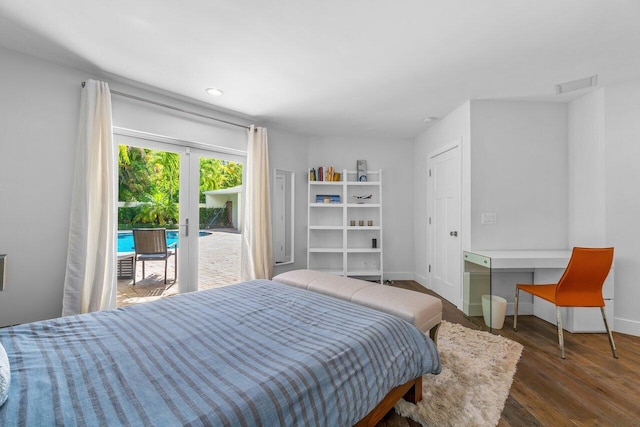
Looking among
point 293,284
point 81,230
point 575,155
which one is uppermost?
point 575,155

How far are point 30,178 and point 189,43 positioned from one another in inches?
71.3

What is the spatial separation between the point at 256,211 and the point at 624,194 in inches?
163

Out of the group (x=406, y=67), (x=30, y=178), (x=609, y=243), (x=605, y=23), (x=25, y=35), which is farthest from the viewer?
(x=609, y=243)

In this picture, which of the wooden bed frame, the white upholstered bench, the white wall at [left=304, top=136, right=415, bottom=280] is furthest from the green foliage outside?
the wooden bed frame

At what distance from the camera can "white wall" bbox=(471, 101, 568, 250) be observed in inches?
126

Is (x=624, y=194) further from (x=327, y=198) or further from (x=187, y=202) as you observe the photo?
(x=187, y=202)

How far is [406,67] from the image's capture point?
251 centimetres

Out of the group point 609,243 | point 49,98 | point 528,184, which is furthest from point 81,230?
point 609,243

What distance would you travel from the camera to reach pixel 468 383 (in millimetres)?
1845

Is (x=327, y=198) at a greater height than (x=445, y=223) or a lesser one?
greater

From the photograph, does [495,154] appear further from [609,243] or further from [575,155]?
[609,243]

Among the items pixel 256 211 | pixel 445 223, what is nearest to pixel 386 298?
pixel 445 223

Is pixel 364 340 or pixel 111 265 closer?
pixel 364 340

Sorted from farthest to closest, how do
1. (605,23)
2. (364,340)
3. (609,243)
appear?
(609,243) → (605,23) → (364,340)
